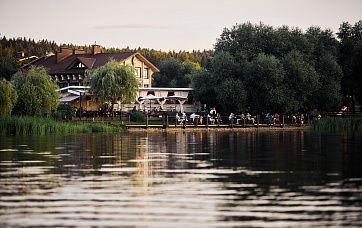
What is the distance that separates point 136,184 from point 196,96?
6965 cm

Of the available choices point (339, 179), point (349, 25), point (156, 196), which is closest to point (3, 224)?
point (156, 196)

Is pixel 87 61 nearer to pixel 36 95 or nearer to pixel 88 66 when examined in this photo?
pixel 88 66

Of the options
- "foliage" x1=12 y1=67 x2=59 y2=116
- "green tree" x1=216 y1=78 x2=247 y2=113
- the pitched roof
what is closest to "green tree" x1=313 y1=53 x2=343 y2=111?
"green tree" x1=216 y1=78 x2=247 y2=113

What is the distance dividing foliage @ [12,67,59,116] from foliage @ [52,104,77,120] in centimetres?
131

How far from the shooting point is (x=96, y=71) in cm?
8956

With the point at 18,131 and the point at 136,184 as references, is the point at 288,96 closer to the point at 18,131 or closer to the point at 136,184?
the point at 18,131

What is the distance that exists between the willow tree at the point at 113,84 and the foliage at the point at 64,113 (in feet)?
30.5

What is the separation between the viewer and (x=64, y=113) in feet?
248

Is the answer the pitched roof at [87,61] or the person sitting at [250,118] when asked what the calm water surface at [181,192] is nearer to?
the person sitting at [250,118]

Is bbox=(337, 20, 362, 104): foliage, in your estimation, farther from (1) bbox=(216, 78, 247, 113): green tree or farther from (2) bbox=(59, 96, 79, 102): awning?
(2) bbox=(59, 96, 79, 102): awning

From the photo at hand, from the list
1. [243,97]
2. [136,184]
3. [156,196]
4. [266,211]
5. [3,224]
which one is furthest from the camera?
[243,97]

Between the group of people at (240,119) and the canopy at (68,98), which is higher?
the canopy at (68,98)

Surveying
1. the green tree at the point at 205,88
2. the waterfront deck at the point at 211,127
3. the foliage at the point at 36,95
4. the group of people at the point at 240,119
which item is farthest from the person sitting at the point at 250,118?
the foliage at the point at 36,95

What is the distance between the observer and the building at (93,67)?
9512 cm
